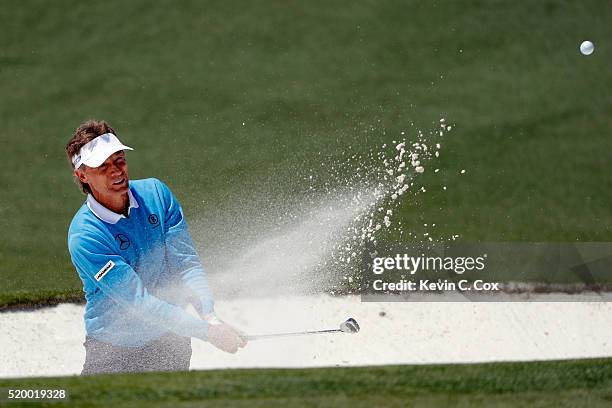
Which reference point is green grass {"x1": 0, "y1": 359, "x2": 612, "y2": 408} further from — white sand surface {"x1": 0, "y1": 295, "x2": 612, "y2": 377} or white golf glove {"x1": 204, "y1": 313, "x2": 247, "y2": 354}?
white golf glove {"x1": 204, "y1": 313, "x2": 247, "y2": 354}

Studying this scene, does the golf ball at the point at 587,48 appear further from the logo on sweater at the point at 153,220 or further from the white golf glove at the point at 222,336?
the logo on sweater at the point at 153,220

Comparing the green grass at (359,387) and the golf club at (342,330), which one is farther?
the golf club at (342,330)

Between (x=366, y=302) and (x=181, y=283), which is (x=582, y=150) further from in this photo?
(x=181, y=283)

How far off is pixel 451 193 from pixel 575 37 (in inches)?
95.1

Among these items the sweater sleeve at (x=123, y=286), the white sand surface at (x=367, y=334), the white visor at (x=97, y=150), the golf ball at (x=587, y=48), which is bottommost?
the white sand surface at (x=367, y=334)

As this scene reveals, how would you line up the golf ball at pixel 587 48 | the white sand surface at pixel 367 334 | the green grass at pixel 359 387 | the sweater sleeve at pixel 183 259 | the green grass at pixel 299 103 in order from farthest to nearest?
the golf ball at pixel 587 48, the green grass at pixel 299 103, the white sand surface at pixel 367 334, the green grass at pixel 359 387, the sweater sleeve at pixel 183 259

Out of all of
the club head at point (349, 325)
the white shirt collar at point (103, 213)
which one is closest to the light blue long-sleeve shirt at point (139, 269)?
the white shirt collar at point (103, 213)

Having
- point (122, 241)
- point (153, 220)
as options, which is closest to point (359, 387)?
point (153, 220)

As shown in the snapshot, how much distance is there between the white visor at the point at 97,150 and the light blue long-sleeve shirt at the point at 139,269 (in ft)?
0.86

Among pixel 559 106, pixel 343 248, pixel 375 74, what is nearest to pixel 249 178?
pixel 343 248

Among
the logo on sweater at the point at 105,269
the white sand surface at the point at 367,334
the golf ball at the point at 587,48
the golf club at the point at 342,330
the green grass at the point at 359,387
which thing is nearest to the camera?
the logo on sweater at the point at 105,269

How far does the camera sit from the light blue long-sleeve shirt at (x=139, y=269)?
6.79 meters

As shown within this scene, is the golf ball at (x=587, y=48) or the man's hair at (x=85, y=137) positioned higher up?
the golf ball at (x=587, y=48)

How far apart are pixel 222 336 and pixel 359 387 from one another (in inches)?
54.0
